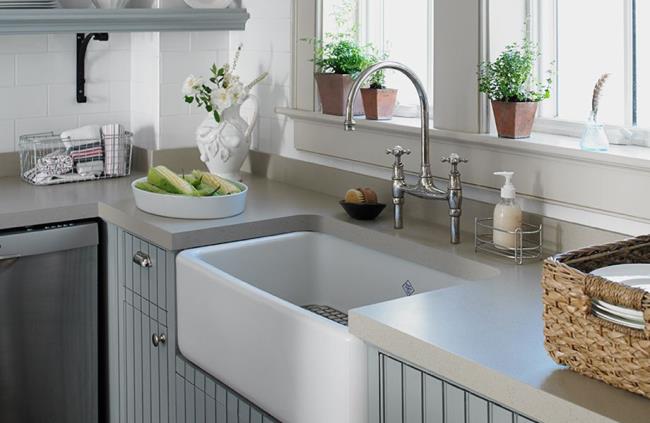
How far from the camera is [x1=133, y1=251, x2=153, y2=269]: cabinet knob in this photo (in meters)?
2.90

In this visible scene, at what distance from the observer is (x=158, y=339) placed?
113 inches

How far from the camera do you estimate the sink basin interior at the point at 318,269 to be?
2.77 m

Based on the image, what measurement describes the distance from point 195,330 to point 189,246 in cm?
27

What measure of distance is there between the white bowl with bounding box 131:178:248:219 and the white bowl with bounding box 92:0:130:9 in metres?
0.83

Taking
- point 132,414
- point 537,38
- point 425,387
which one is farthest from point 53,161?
point 425,387

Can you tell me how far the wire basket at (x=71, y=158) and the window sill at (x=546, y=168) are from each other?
37.3 inches

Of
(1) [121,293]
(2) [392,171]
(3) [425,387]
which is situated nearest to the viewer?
(3) [425,387]

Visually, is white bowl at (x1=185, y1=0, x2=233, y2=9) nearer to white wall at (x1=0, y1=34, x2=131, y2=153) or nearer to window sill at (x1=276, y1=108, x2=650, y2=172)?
white wall at (x1=0, y1=34, x2=131, y2=153)

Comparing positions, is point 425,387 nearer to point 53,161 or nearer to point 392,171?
point 392,171

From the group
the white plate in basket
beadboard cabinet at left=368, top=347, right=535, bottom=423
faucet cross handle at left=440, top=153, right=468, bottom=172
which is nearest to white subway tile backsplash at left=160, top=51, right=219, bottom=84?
faucet cross handle at left=440, top=153, right=468, bottom=172

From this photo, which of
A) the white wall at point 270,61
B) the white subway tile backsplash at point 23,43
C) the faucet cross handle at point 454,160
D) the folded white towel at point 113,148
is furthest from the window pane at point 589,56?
the white subway tile backsplash at point 23,43

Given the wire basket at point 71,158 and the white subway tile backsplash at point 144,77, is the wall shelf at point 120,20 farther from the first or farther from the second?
the wire basket at point 71,158

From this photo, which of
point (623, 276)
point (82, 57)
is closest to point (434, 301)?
point (623, 276)

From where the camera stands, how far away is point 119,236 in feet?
10.2
